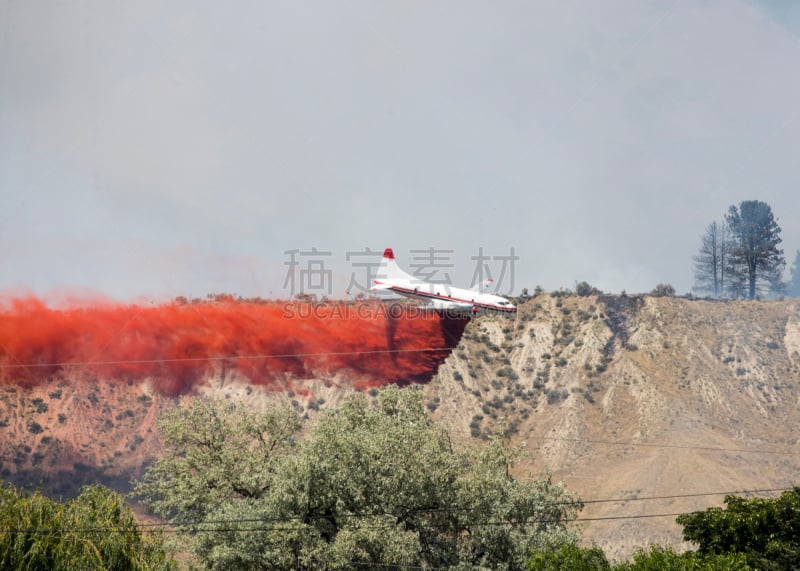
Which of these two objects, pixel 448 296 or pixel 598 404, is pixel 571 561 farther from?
pixel 598 404

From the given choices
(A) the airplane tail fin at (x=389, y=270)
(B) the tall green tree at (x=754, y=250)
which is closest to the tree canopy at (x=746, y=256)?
(B) the tall green tree at (x=754, y=250)

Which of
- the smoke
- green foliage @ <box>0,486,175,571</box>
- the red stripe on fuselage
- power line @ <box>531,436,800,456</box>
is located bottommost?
green foliage @ <box>0,486,175,571</box>

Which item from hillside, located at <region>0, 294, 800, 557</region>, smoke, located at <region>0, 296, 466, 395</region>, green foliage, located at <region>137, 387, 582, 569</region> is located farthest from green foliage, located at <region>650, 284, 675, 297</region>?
green foliage, located at <region>137, 387, 582, 569</region>

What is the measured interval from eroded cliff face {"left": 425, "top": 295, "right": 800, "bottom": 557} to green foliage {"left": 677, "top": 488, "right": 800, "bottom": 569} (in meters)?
51.9

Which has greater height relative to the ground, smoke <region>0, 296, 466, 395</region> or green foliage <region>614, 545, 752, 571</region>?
smoke <region>0, 296, 466, 395</region>

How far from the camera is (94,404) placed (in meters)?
128

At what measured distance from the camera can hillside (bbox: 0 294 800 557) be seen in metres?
116

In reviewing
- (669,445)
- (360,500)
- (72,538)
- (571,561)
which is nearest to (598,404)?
(669,445)

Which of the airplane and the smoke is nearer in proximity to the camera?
the airplane

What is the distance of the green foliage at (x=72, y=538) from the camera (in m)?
45.3

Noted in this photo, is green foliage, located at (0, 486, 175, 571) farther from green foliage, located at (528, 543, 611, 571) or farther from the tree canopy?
the tree canopy

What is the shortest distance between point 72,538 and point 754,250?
6312 inches

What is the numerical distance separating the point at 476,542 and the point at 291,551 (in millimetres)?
11858

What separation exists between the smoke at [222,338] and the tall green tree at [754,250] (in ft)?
297
